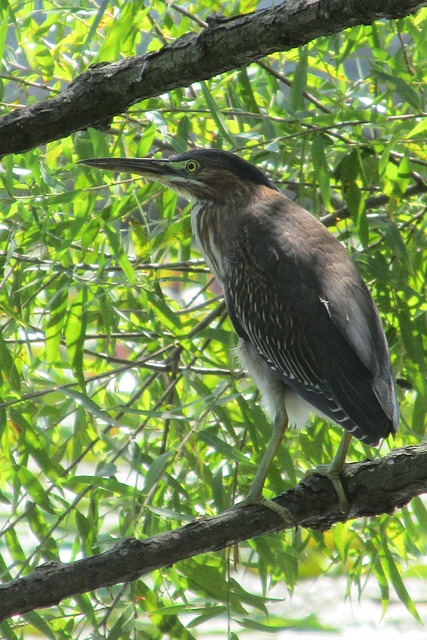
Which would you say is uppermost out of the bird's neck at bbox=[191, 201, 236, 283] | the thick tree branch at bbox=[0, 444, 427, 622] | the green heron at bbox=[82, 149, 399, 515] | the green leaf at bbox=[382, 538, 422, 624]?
the bird's neck at bbox=[191, 201, 236, 283]

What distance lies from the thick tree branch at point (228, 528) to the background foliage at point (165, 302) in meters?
0.16

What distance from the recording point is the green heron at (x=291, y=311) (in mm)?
1546

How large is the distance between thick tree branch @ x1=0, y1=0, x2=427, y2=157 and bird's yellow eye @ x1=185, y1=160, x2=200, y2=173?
2.06 feet

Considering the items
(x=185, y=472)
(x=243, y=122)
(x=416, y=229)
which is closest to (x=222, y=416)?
(x=185, y=472)

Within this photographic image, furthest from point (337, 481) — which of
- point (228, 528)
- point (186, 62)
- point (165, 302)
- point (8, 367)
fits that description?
point (186, 62)

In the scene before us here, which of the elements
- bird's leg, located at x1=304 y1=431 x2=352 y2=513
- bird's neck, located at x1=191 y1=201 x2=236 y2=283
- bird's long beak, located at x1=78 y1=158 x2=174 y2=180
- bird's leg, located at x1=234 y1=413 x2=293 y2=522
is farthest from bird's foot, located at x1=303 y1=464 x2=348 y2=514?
bird's long beak, located at x1=78 y1=158 x2=174 y2=180

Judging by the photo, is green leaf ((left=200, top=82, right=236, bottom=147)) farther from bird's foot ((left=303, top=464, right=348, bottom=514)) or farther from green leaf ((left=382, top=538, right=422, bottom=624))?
green leaf ((left=382, top=538, right=422, bottom=624))

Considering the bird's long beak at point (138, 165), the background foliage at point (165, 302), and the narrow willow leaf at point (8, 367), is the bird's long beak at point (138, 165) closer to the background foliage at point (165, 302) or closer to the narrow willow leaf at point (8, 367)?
the background foliage at point (165, 302)

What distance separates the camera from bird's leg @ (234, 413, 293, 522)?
1414 mm

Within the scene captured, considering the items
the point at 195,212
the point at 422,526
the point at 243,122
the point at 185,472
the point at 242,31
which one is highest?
the point at 243,122

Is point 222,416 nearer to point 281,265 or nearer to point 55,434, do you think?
point 281,265

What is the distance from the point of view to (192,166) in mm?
1888

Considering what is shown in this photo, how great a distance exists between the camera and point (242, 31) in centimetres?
112

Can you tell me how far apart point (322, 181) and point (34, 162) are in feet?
1.78
